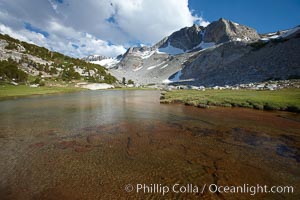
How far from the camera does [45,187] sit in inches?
262

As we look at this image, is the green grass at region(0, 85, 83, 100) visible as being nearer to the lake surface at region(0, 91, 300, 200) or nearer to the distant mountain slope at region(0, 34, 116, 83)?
the distant mountain slope at region(0, 34, 116, 83)

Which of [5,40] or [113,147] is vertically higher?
[5,40]

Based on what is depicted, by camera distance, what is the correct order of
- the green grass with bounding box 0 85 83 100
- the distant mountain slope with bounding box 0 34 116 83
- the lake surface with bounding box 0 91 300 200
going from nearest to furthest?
the lake surface with bounding box 0 91 300 200 → the green grass with bounding box 0 85 83 100 → the distant mountain slope with bounding box 0 34 116 83

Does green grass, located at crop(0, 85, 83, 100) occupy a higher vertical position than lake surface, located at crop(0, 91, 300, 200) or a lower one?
lower

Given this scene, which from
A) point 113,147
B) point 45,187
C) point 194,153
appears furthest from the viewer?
point 113,147

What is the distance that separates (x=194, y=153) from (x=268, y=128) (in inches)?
377

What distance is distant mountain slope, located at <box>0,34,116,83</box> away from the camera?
73838 millimetres

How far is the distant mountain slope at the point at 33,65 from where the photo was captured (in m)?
73.8

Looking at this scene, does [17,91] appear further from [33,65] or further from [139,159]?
[139,159]

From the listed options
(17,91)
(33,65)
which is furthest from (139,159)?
(33,65)

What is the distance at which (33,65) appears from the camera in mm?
91812

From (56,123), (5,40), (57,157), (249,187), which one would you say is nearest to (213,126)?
(249,187)

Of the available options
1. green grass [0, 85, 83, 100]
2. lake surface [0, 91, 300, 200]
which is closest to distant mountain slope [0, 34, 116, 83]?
green grass [0, 85, 83, 100]

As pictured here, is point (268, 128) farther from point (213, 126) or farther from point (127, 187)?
point (127, 187)
